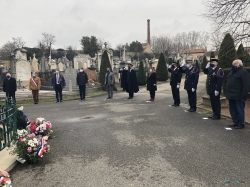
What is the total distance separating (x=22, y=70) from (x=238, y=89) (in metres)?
20.5

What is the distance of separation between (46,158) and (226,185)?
10.7 ft

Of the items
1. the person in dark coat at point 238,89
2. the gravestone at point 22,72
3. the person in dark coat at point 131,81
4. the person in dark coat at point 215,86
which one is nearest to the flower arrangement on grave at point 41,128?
the person in dark coat at point 238,89

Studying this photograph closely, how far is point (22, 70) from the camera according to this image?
22.8m

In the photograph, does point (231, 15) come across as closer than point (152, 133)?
No

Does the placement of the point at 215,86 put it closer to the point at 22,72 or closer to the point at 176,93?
the point at 176,93

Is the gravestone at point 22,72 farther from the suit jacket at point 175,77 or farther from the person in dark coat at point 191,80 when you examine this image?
the person in dark coat at point 191,80

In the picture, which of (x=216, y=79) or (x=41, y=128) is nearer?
(x=41, y=128)

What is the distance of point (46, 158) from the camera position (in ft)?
15.8

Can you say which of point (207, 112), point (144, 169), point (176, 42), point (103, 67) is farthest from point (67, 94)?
point (176, 42)

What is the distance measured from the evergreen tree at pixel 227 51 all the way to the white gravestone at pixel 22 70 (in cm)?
1707

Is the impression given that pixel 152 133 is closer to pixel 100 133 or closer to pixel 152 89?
pixel 100 133

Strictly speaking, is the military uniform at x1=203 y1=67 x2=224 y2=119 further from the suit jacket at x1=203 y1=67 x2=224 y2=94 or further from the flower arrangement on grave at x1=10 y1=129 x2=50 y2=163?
the flower arrangement on grave at x1=10 y1=129 x2=50 y2=163

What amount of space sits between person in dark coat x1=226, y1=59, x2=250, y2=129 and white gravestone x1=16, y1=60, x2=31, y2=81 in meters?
20.1

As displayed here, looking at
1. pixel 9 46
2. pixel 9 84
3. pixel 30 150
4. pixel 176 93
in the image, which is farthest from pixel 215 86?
pixel 9 46
